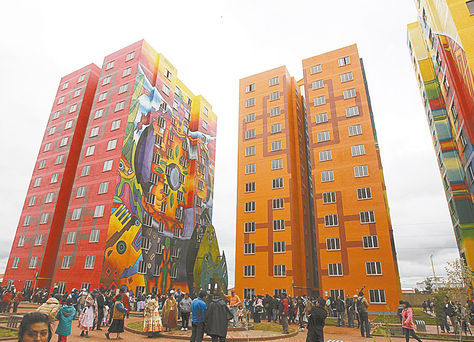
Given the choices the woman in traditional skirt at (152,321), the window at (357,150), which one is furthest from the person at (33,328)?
the window at (357,150)

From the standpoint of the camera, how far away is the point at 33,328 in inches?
142

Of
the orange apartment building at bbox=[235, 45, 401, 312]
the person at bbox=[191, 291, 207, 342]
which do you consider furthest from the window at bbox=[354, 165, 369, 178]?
the person at bbox=[191, 291, 207, 342]

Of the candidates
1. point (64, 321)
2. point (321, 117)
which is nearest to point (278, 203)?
point (321, 117)

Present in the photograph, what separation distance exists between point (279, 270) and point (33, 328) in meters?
36.7

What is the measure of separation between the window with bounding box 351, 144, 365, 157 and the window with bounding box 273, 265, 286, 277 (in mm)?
17253

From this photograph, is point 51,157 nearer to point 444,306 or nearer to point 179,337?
point 179,337

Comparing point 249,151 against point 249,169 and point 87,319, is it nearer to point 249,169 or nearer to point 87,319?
point 249,169

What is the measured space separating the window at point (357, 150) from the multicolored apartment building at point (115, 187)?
2232 centimetres

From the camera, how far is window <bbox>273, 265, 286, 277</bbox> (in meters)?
37.6

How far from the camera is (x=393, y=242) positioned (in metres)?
34.6

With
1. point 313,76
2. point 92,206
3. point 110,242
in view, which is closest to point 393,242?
point 313,76

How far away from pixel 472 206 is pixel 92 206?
45.2 metres

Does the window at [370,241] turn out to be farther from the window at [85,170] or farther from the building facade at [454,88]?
the window at [85,170]

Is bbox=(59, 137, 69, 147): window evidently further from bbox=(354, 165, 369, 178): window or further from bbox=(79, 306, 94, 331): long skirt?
bbox=(354, 165, 369, 178): window
